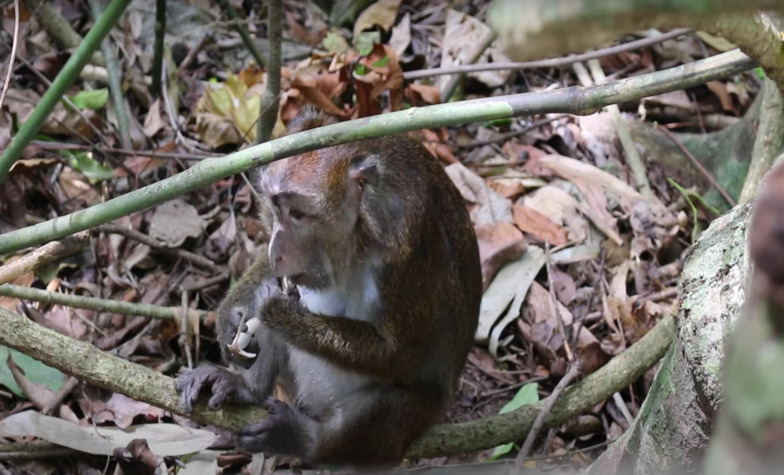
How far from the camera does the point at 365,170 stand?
418cm

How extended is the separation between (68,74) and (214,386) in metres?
1.57

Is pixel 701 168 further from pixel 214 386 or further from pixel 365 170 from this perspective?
pixel 214 386

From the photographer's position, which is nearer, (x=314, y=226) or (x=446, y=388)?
(x=314, y=226)

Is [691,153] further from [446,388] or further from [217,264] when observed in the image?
[217,264]

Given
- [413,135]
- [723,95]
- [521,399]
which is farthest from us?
[723,95]

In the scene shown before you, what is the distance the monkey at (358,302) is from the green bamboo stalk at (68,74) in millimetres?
985

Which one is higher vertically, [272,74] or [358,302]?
[272,74]

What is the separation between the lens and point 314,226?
4.19m

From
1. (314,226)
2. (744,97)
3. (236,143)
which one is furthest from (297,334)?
(744,97)

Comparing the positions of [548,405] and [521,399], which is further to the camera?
[521,399]

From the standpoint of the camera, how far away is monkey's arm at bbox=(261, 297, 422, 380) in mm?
4211

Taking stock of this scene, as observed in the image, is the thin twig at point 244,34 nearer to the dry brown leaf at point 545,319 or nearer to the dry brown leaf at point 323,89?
the dry brown leaf at point 323,89

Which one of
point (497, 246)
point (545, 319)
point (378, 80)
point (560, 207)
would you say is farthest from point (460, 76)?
point (545, 319)

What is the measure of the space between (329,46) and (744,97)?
3.53 m
